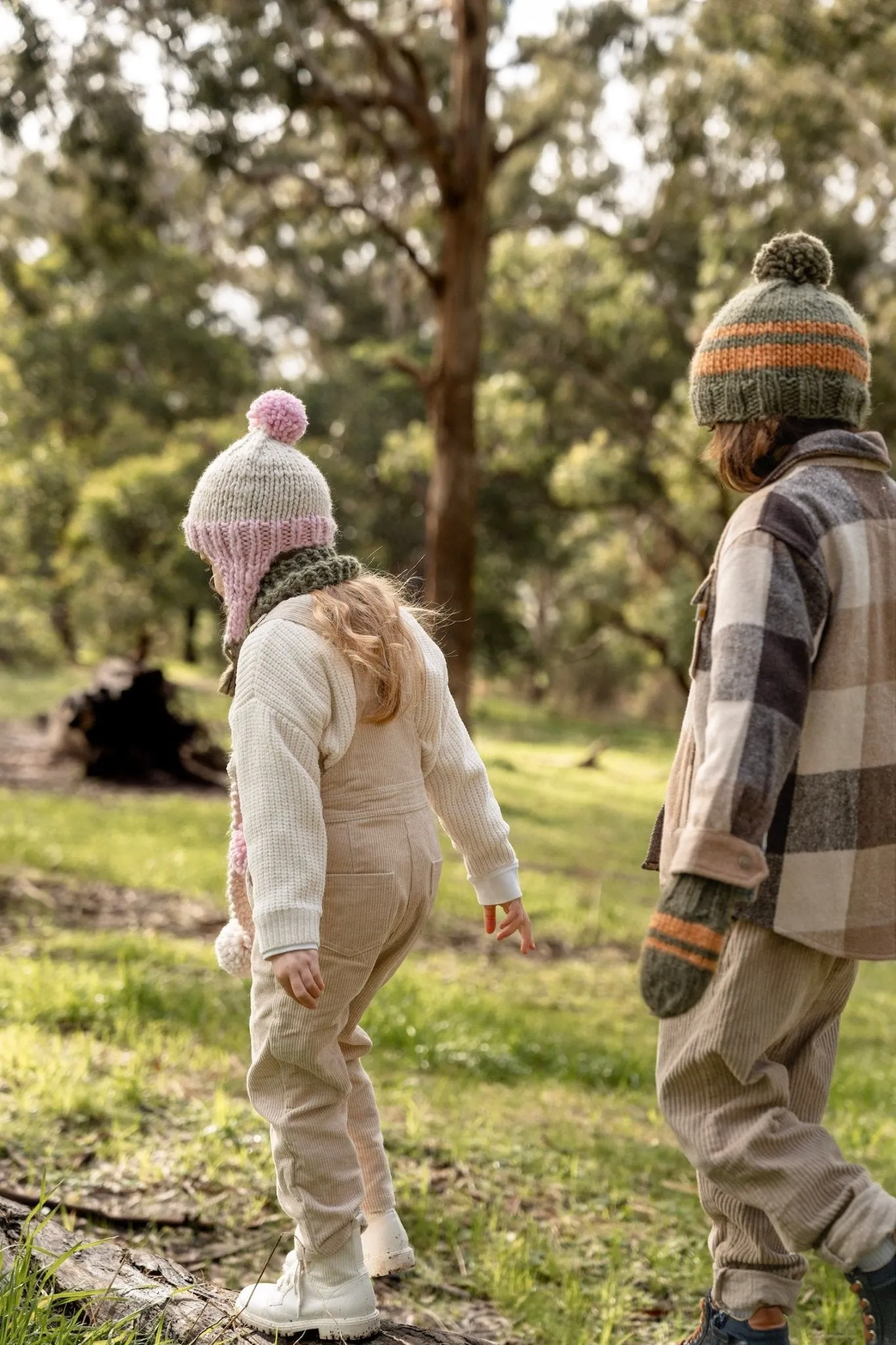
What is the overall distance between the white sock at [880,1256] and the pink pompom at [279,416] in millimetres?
1840

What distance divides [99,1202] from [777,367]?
2675mm

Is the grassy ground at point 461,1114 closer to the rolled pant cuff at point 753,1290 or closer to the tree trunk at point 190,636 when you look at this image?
the rolled pant cuff at point 753,1290

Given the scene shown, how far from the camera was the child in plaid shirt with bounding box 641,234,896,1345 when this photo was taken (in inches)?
84.6

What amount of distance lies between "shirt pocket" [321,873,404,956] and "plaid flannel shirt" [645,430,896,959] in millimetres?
594

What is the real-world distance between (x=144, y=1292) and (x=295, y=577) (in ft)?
4.51

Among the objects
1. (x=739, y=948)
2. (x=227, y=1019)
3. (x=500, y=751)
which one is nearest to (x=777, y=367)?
(x=739, y=948)

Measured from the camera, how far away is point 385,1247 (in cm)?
302

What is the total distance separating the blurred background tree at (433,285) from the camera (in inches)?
451

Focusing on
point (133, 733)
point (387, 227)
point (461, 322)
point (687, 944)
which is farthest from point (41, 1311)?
point (133, 733)

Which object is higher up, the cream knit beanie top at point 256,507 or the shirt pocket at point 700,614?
the cream knit beanie top at point 256,507

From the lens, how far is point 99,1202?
3.48 metres

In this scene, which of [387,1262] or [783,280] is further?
[387,1262]

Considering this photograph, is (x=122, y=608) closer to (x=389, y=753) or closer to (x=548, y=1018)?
(x=548, y=1018)

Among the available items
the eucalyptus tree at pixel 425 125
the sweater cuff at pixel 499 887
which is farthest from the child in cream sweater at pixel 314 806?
the eucalyptus tree at pixel 425 125
